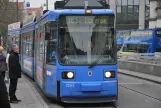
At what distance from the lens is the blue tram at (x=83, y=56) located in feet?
31.8

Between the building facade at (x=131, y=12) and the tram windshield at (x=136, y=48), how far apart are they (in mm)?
32416

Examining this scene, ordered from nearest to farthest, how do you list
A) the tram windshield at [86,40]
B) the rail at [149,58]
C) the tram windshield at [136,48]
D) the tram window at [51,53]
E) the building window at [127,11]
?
the tram windshield at [86,40], the tram window at [51,53], the rail at [149,58], the tram windshield at [136,48], the building window at [127,11]

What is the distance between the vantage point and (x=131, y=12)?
7238 centimetres

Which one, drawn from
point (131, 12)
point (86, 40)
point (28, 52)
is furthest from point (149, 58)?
point (131, 12)

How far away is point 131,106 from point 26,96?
11.0 feet

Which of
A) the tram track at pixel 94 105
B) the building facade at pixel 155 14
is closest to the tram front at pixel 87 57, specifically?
the tram track at pixel 94 105

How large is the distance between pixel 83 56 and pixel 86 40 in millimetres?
456

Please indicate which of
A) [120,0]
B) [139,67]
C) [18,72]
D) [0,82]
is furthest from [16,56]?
[120,0]

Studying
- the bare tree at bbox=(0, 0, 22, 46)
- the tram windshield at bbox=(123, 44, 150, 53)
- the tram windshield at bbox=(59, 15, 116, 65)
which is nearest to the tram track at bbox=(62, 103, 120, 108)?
the tram windshield at bbox=(59, 15, 116, 65)

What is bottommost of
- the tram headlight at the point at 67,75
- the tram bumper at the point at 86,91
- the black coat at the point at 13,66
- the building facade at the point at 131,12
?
the tram bumper at the point at 86,91

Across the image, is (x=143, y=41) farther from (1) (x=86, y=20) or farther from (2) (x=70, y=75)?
(2) (x=70, y=75)

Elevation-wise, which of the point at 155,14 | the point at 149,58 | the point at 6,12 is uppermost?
the point at 155,14

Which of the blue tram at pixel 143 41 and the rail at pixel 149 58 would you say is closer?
the rail at pixel 149 58

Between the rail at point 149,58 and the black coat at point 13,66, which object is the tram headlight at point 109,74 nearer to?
the black coat at point 13,66
